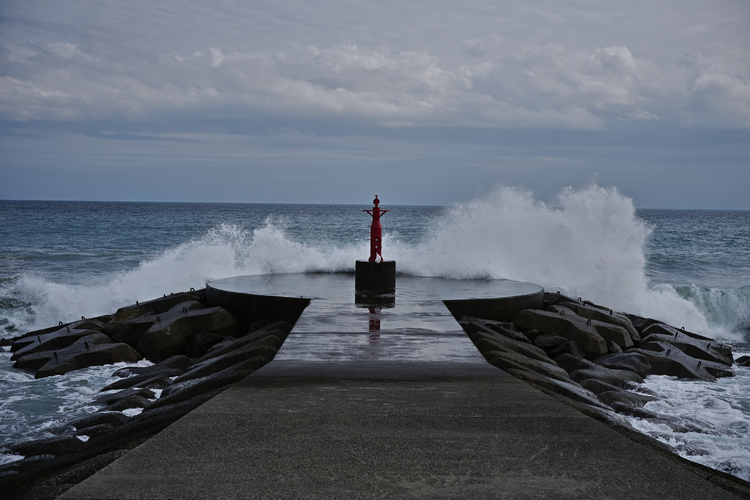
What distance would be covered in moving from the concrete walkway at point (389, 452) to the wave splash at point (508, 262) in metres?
7.60

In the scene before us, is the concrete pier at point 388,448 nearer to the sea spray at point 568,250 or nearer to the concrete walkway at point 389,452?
the concrete walkway at point 389,452

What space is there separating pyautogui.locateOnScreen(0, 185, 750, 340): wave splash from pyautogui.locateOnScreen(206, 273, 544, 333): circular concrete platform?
4.72 feet

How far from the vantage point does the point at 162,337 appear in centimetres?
762

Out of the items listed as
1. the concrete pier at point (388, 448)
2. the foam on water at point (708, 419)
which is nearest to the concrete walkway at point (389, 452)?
the concrete pier at point (388, 448)

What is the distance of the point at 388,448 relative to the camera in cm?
251

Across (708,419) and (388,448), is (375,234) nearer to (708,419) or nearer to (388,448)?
(708,419)

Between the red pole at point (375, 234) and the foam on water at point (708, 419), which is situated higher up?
the red pole at point (375, 234)

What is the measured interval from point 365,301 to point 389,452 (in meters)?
4.77

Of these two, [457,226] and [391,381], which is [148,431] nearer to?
[391,381]

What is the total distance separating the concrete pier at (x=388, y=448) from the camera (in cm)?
213

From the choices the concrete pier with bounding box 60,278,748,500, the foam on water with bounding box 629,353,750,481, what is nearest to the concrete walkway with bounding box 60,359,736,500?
the concrete pier with bounding box 60,278,748,500

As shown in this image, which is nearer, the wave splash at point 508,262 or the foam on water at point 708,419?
the foam on water at point 708,419

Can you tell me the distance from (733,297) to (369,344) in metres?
12.2

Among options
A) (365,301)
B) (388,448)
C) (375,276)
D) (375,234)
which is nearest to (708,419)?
(365,301)
